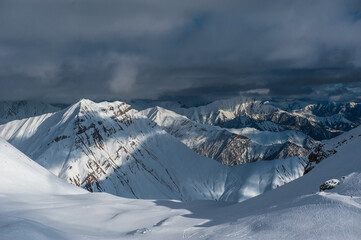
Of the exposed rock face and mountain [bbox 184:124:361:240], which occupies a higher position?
the exposed rock face

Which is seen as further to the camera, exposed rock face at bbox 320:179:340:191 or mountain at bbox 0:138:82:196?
mountain at bbox 0:138:82:196

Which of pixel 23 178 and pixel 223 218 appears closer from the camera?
pixel 223 218

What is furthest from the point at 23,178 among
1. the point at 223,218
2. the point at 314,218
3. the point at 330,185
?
the point at 330,185

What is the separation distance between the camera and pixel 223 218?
22.1 metres

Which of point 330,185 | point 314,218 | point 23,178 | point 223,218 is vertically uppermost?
point 23,178

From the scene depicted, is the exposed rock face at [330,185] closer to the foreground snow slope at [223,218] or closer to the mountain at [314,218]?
the mountain at [314,218]

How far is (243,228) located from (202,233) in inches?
107

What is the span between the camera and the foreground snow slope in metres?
14.7

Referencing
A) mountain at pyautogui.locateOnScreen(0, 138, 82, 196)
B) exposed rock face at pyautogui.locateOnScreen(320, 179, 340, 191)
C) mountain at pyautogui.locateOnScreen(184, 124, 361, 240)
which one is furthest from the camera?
mountain at pyautogui.locateOnScreen(0, 138, 82, 196)

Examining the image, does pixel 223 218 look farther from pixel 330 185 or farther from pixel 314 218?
pixel 330 185

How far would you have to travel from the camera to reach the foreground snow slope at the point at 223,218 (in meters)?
14.7

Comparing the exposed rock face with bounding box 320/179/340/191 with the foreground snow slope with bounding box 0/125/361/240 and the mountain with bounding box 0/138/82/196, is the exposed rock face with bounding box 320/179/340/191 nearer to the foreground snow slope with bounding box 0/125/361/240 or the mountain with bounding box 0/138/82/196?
the foreground snow slope with bounding box 0/125/361/240

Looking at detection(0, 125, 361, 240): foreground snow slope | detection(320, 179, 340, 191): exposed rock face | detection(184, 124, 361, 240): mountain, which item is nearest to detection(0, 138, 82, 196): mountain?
detection(0, 125, 361, 240): foreground snow slope

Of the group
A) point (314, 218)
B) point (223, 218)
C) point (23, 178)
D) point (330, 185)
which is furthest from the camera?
point (23, 178)
